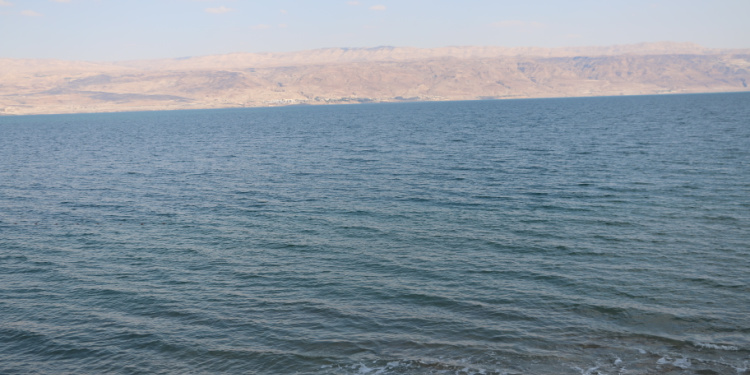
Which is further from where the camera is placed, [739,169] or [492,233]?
[739,169]

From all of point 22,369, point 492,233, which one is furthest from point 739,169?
point 22,369

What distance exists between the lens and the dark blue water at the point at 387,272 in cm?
1838

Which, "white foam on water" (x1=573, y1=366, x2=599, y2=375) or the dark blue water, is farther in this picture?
the dark blue water

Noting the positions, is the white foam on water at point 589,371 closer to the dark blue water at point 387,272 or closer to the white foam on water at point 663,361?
the dark blue water at point 387,272

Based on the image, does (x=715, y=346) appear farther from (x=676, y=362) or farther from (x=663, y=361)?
(x=663, y=361)

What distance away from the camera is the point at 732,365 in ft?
54.4

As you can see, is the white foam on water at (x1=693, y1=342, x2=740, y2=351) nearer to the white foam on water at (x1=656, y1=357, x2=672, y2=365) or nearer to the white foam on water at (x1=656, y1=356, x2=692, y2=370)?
the white foam on water at (x1=656, y1=356, x2=692, y2=370)

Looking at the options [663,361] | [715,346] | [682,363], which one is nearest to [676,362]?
[682,363]

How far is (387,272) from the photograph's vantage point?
86.2ft

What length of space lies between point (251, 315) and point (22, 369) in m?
7.66

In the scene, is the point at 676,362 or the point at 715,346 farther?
the point at 715,346

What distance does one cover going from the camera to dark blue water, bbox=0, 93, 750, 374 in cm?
1838

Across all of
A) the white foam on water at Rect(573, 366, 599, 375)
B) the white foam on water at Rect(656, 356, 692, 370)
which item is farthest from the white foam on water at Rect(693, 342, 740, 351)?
the white foam on water at Rect(573, 366, 599, 375)

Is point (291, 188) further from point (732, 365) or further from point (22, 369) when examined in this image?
point (732, 365)
